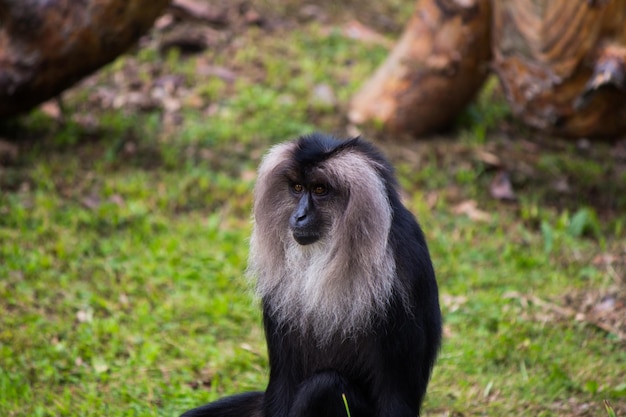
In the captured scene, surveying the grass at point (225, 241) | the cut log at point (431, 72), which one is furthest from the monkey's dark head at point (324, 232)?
the cut log at point (431, 72)

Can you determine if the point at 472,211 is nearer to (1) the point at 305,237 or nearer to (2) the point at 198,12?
(1) the point at 305,237

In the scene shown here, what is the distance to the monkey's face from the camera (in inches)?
126

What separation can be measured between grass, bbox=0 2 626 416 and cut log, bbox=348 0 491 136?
20 centimetres

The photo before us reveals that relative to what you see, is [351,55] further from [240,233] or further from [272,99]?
[240,233]

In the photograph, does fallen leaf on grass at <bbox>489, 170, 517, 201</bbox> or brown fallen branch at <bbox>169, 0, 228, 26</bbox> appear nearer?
fallen leaf on grass at <bbox>489, 170, 517, 201</bbox>

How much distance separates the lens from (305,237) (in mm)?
3211

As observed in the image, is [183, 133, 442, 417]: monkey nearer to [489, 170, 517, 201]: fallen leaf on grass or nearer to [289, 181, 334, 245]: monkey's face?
[289, 181, 334, 245]: monkey's face

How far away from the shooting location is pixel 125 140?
21.1ft

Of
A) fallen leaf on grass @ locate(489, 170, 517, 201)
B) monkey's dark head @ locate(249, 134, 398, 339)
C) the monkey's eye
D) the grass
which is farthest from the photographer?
fallen leaf on grass @ locate(489, 170, 517, 201)

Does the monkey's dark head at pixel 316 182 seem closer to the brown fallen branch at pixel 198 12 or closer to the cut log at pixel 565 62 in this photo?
the cut log at pixel 565 62

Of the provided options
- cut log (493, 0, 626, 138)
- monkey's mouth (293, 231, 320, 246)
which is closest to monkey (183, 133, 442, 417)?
monkey's mouth (293, 231, 320, 246)

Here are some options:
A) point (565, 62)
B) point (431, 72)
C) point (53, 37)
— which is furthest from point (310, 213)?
point (431, 72)

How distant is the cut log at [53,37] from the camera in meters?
5.64

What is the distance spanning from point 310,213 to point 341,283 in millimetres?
295
